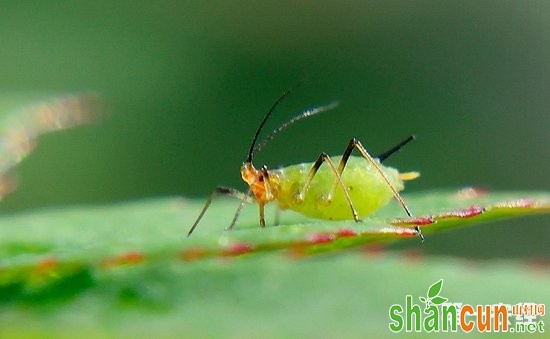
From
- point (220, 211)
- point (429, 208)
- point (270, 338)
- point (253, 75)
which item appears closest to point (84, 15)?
point (253, 75)

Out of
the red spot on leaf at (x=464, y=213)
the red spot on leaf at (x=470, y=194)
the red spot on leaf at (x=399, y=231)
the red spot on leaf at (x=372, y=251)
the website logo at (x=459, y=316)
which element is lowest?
the website logo at (x=459, y=316)

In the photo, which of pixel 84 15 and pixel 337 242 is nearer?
pixel 337 242

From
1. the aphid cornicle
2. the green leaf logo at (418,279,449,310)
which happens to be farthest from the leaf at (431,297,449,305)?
the aphid cornicle

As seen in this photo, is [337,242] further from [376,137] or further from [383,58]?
[383,58]

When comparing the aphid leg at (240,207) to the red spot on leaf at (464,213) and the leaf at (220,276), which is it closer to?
the leaf at (220,276)

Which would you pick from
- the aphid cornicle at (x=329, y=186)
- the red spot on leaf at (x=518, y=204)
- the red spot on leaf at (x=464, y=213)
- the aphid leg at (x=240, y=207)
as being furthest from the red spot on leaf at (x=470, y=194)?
the aphid leg at (x=240, y=207)

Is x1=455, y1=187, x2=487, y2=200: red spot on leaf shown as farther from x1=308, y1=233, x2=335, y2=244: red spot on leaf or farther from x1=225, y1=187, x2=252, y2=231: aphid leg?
x1=308, y1=233, x2=335, y2=244: red spot on leaf

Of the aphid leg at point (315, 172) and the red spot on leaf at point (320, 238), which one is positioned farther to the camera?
the aphid leg at point (315, 172)

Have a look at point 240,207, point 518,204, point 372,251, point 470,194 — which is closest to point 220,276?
point 372,251
